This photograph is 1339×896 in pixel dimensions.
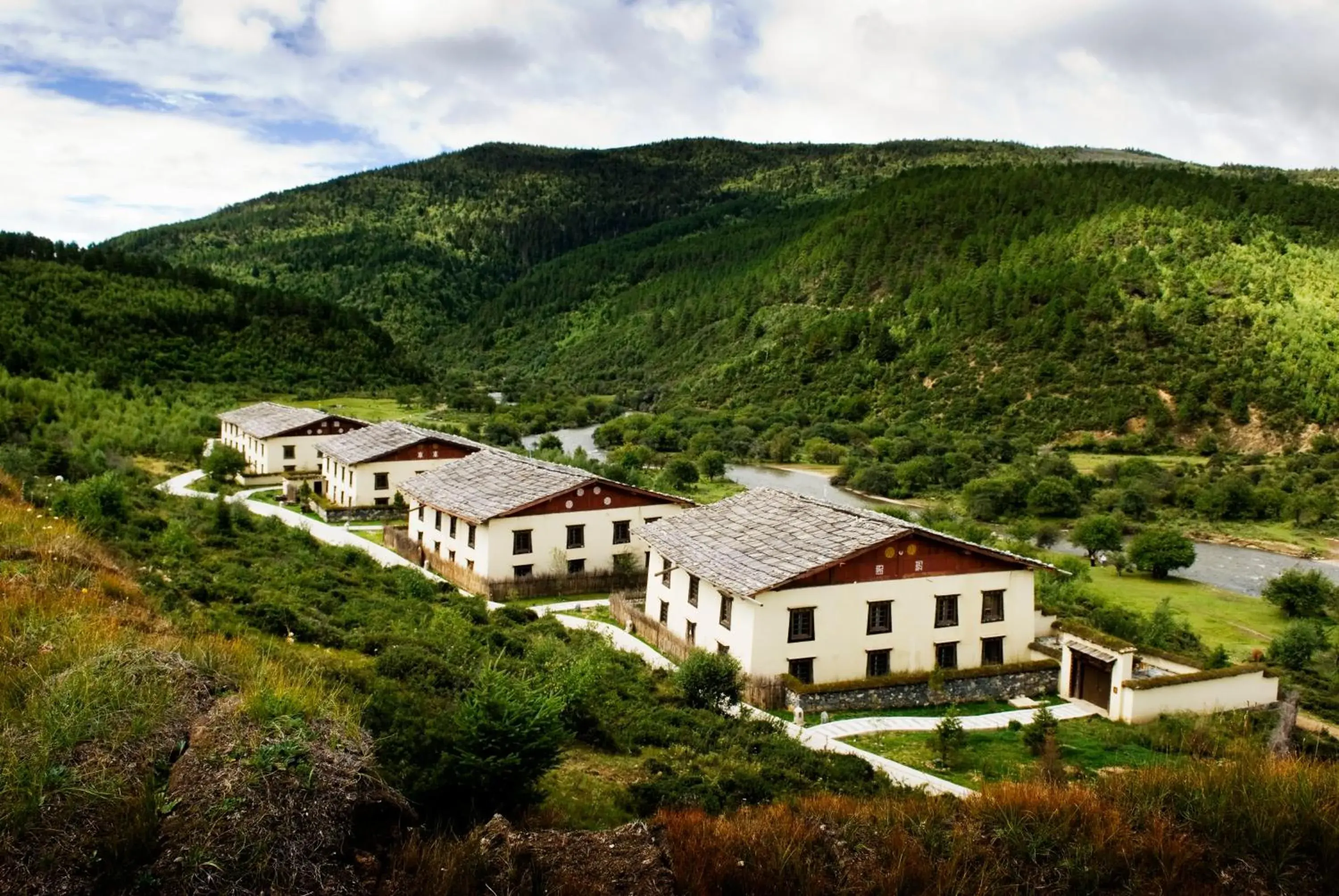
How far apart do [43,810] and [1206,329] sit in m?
114

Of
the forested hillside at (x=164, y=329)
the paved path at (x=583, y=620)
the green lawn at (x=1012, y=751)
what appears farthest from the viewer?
the forested hillside at (x=164, y=329)

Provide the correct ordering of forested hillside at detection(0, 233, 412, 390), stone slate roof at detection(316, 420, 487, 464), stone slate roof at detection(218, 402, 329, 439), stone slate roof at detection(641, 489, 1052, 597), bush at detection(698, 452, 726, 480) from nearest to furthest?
1. stone slate roof at detection(641, 489, 1052, 597)
2. stone slate roof at detection(316, 420, 487, 464)
3. stone slate roof at detection(218, 402, 329, 439)
4. bush at detection(698, 452, 726, 480)
5. forested hillside at detection(0, 233, 412, 390)

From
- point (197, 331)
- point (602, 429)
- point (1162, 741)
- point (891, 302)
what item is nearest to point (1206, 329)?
point (891, 302)

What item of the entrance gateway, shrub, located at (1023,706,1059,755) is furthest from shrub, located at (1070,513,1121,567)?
shrub, located at (1023,706,1059,755)

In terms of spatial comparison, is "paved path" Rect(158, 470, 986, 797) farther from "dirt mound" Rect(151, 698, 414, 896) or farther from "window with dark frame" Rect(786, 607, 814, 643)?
"dirt mound" Rect(151, 698, 414, 896)

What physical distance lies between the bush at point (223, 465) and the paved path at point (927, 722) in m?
43.8

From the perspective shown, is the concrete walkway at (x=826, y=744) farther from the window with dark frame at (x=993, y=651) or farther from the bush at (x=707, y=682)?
the window with dark frame at (x=993, y=651)

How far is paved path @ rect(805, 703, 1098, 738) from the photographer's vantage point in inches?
896

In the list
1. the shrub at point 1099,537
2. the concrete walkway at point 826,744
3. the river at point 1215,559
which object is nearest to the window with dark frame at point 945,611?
the concrete walkway at point 826,744

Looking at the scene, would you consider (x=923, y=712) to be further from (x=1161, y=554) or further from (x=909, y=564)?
(x=1161, y=554)

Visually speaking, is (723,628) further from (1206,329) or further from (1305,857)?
(1206,329)

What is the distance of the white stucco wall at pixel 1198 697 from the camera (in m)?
24.3

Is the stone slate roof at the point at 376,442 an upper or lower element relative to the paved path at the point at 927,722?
upper

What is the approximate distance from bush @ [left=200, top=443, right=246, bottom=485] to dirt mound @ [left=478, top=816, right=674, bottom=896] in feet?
173
